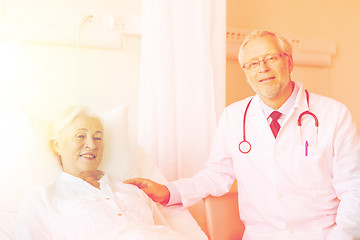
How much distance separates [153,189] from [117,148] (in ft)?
0.71

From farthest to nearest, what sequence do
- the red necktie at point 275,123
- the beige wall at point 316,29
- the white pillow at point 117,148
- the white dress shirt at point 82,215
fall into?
the beige wall at point 316,29 < the red necktie at point 275,123 < the white pillow at point 117,148 < the white dress shirt at point 82,215

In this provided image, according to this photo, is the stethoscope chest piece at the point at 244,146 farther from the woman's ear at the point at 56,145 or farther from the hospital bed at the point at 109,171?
the woman's ear at the point at 56,145

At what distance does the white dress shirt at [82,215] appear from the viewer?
1.03m

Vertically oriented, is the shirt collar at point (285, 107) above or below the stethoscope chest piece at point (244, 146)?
above

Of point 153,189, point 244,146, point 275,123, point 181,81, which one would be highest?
point 181,81

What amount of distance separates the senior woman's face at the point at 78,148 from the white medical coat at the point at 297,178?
0.42 meters

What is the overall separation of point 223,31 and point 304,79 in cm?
96

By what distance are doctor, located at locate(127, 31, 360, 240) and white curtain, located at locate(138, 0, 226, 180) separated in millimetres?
260

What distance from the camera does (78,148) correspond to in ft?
3.89

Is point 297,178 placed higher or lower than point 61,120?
lower

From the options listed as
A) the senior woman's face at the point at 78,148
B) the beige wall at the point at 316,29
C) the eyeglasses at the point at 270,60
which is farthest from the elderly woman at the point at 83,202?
the beige wall at the point at 316,29

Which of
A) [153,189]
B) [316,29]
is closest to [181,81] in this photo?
[153,189]

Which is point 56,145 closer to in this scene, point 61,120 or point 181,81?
point 61,120

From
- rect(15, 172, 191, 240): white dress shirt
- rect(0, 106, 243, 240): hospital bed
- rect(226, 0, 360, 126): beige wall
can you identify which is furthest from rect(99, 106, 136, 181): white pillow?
rect(226, 0, 360, 126): beige wall
